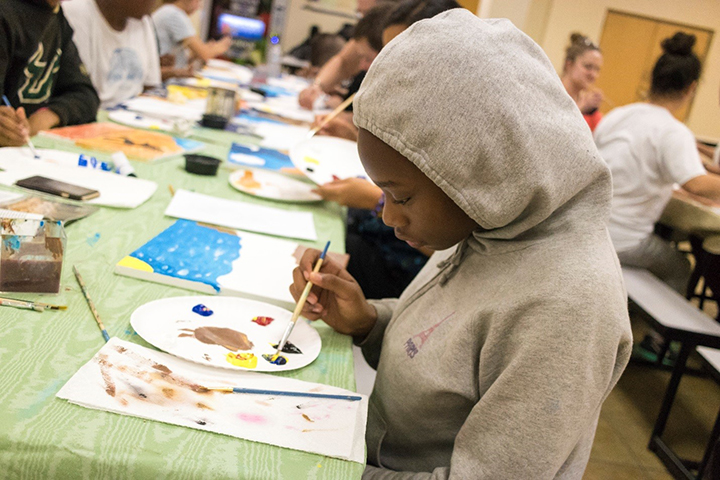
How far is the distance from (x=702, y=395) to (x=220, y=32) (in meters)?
6.35

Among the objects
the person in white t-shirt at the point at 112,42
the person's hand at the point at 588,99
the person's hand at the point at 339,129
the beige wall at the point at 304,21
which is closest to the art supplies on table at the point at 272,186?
the person's hand at the point at 339,129

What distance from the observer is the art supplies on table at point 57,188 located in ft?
4.72

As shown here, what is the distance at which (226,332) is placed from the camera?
1009mm

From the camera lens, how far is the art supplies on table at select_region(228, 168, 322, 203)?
1.84 metres

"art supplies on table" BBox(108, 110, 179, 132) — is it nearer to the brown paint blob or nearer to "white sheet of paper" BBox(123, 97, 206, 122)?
"white sheet of paper" BBox(123, 97, 206, 122)

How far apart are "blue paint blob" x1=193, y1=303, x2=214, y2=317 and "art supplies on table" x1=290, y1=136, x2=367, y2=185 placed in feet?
2.75

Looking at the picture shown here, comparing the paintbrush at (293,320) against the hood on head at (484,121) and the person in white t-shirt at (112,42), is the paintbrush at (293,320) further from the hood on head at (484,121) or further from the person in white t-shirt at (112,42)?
the person in white t-shirt at (112,42)

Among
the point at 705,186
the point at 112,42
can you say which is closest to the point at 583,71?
the point at 705,186

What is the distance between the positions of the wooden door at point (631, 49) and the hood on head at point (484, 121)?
936 centimetres

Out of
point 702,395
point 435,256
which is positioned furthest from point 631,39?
point 435,256

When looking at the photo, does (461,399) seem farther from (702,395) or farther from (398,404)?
(702,395)

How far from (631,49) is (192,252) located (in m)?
9.65

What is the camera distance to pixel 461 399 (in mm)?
924

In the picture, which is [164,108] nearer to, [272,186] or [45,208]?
[272,186]
